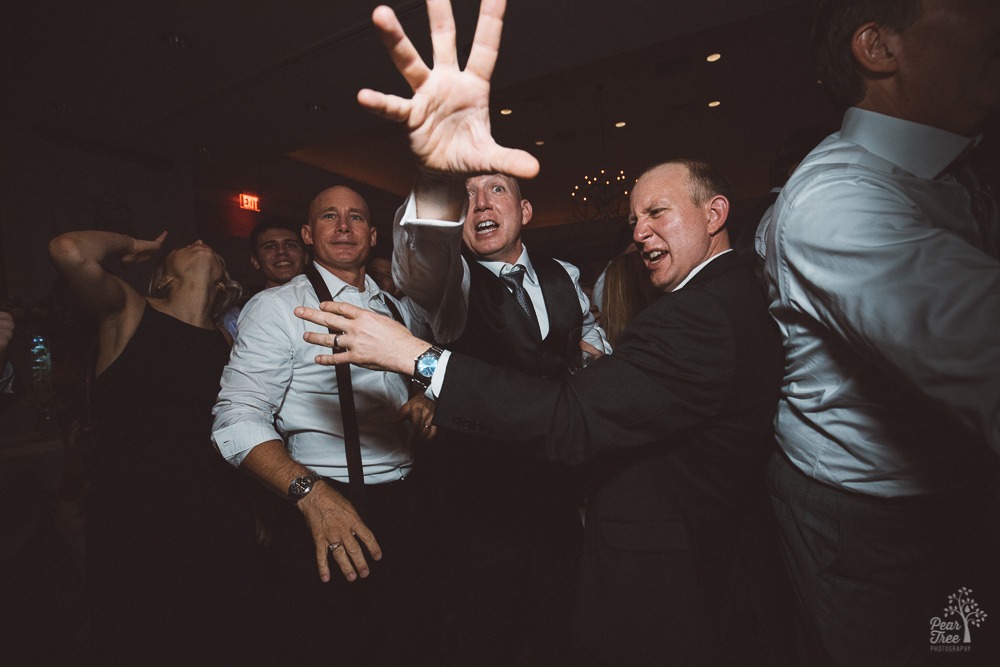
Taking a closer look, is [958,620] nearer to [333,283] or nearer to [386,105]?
[386,105]

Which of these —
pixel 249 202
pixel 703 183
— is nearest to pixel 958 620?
pixel 703 183

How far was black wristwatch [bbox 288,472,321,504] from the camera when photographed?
133cm

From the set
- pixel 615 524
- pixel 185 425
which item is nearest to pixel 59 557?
pixel 185 425

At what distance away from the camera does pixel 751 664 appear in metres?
2.19

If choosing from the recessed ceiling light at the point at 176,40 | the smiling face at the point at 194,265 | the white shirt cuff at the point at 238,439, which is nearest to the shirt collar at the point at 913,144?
the white shirt cuff at the point at 238,439

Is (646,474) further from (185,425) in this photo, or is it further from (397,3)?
(397,3)

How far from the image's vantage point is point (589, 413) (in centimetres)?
104

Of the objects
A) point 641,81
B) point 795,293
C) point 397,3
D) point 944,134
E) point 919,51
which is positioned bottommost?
point 795,293

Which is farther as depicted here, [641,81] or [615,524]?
[641,81]

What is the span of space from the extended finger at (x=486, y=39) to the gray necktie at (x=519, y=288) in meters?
0.96

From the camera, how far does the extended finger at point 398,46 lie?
0.80m

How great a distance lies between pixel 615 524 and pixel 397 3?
3.42 meters

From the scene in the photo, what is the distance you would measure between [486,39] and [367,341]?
66 centimetres

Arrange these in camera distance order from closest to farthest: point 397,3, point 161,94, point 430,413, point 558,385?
point 558,385 → point 430,413 → point 397,3 → point 161,94
